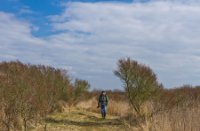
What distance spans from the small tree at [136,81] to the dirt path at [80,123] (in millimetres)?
1958

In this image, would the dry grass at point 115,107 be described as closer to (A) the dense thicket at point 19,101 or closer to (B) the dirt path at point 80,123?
(B) the dirt path at point 80,123

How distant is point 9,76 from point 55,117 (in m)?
8.11

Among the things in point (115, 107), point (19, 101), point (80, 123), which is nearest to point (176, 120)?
point (19, 101)

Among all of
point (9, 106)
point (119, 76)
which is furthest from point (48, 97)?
point (9, 106)

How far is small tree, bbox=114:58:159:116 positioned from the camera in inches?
1152

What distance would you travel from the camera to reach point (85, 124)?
26.9 metres

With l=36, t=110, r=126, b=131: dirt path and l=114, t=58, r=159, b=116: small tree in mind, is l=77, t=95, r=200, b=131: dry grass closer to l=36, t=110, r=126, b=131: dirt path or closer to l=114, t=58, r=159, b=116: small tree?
l=36, t=110, r=126, b=131: dirt path

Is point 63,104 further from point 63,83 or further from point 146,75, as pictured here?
point 146,75

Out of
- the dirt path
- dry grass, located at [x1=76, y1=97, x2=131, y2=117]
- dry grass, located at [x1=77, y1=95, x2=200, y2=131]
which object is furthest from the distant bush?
dry grass, located at [x1=76, y1=97, x2=131, y2=117]

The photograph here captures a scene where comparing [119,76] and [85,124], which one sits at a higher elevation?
[119,76]

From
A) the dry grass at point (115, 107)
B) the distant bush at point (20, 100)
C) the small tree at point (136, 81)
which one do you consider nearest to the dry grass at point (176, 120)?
the distant bush at point (20, 100)

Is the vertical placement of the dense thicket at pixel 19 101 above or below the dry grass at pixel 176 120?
above

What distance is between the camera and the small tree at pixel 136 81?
1152 inches

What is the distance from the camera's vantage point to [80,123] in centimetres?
2720
